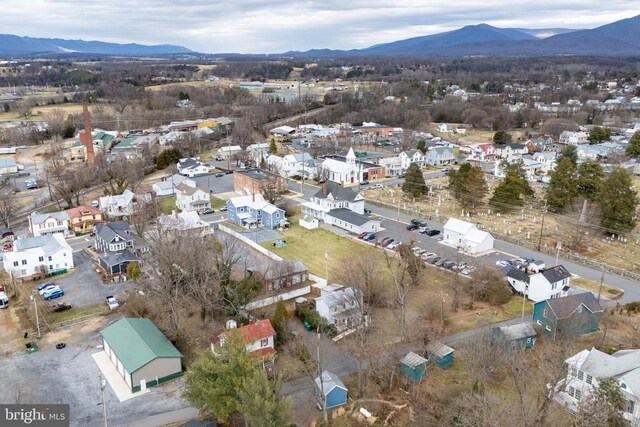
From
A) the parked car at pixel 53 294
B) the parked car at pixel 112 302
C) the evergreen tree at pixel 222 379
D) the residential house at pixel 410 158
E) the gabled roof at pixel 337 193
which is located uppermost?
the evergreen tree at pixel 222 379

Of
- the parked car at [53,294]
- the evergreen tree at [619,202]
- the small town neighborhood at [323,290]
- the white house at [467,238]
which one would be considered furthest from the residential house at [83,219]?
the evergreen tree at [619,202]

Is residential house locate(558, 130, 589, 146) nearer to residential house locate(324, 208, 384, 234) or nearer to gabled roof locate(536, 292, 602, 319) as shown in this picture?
residential house locate(324, 208, 384, 234)

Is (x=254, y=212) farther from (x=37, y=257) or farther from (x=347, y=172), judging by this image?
(x=347, y=172)

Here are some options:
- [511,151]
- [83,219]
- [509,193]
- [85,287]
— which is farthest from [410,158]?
[85,287]

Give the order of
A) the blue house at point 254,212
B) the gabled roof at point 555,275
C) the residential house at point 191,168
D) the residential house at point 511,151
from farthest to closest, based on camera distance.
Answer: the residential house at point 511,151, the residential house at point 191,168, the blue house at point 254,212, the gabled roof at point 555,275

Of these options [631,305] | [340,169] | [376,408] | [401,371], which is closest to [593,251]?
[631,305]

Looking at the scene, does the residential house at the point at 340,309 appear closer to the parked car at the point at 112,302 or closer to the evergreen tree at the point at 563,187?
the parked car at the point at 112,302

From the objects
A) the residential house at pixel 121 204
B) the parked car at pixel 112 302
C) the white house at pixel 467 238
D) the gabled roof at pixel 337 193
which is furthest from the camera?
the gabled roof at pixel 337 193
